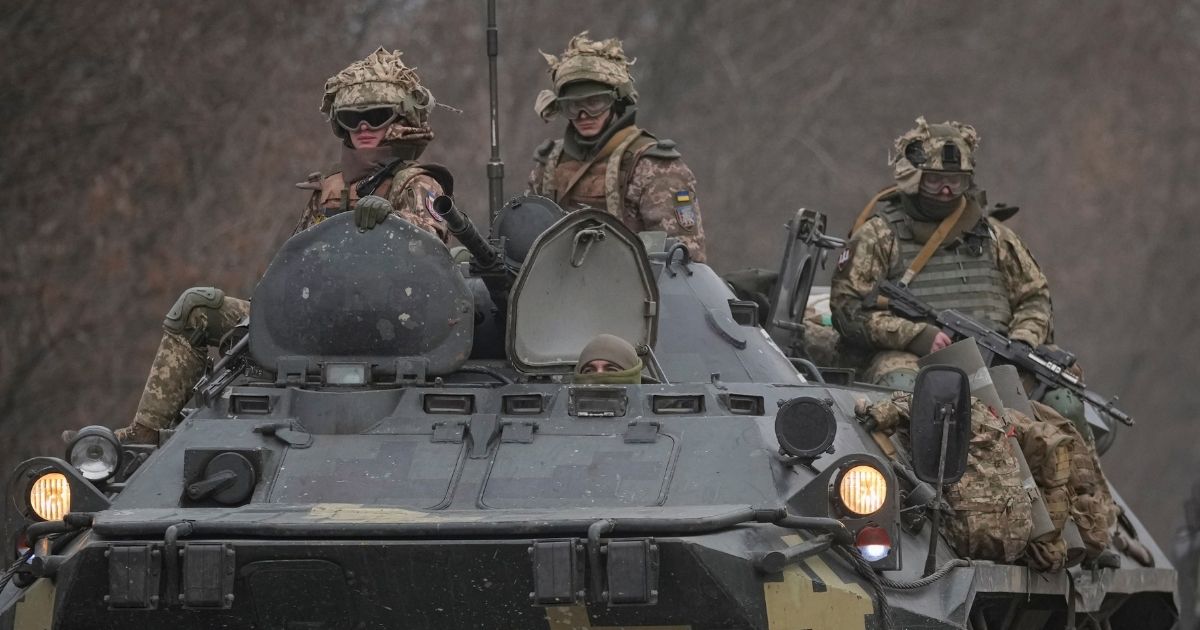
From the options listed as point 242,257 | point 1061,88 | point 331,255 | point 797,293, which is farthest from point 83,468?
point 1061,88

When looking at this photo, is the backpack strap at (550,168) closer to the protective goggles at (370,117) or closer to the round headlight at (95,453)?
the protective goggles at (370,117)

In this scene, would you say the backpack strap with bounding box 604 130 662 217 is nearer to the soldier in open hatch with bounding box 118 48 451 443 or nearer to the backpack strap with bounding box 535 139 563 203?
the backpack strap with bounding box 535 139 563 203

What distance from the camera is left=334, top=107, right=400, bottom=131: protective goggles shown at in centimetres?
1216

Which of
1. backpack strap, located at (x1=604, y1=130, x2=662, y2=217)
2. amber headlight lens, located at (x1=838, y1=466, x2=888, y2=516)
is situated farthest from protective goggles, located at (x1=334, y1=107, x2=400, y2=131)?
amber headlight lens, located at (x1=838, y1=466, x2=888, y2=516)

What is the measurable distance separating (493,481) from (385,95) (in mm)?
3025

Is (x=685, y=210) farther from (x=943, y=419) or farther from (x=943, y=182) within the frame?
(x=943, y=419)

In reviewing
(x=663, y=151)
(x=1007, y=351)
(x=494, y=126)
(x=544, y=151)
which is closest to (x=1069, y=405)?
(x=1007, y=351)

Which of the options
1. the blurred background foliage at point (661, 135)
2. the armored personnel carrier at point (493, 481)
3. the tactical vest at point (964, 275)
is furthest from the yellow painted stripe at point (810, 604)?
the blurred background foliage at point (661, 135)

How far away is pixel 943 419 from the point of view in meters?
9.48

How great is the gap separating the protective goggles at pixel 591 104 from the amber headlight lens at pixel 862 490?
4.53 m

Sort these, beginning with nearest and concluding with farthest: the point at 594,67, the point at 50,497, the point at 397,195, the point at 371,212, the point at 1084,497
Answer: the point at 50,497
the point at 371,212
the point at 1084,497
the point at 397,195
the point at 594,67

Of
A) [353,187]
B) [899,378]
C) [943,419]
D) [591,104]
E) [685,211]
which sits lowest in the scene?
[899,378]

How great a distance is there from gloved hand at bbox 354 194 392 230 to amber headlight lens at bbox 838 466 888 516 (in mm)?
2350

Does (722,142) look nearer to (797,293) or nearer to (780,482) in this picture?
(797,293)
